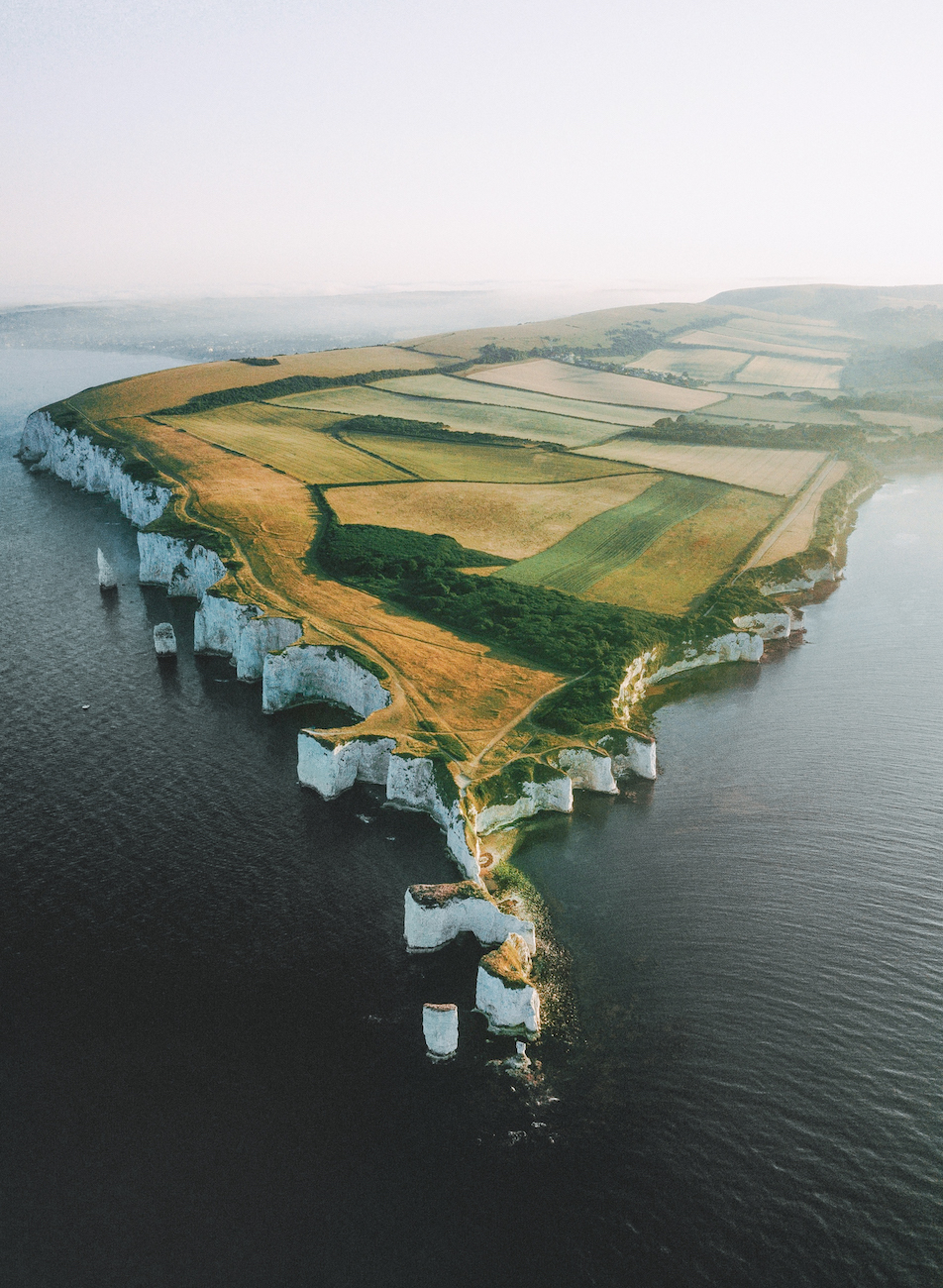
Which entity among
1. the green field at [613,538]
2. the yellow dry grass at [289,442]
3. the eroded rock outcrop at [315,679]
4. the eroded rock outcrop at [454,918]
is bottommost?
the eroded rock outcrop at [454,918]

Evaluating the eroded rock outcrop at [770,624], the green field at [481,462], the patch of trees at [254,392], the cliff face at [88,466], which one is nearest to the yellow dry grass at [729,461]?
the green field at [481,462]

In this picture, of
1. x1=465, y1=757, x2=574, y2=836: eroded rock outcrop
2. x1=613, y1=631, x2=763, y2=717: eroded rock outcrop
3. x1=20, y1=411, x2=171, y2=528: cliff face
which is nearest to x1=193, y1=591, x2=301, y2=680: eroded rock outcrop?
x1=465, y1=757, x2=574, y2=836: eroded rock outcrop

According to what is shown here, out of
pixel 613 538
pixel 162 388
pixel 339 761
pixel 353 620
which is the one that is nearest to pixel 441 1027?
pixel 339 761

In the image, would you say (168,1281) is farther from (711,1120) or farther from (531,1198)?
(711,1120)

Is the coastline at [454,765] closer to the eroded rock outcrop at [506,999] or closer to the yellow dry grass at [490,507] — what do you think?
the eroded rock outcrop at [506,999]

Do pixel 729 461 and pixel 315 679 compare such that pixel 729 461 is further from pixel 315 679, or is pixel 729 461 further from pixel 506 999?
pixel 506 999

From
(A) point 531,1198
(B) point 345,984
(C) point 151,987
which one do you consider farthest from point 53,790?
(A) point 531,1198

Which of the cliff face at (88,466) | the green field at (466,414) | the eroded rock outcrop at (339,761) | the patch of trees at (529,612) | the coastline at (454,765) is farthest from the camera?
the green field at (466,414)
